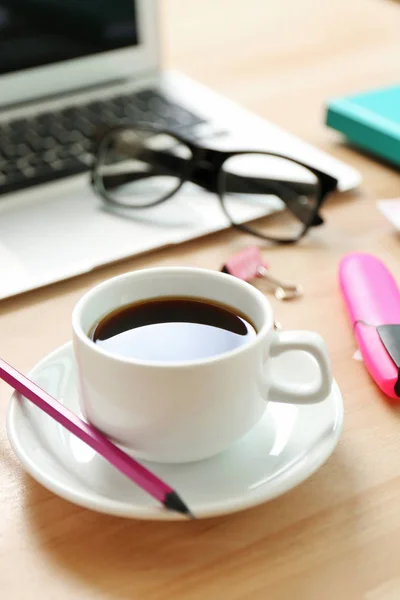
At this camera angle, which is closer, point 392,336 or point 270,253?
point 392,336

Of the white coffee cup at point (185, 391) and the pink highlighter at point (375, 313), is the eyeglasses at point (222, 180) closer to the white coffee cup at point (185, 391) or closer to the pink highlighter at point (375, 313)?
the pink highlighter at point (375, 313)

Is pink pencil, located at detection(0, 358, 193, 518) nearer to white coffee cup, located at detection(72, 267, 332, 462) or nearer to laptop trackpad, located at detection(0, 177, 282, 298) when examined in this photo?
white coffee cup, located at detection(72, 267, 332, 462)

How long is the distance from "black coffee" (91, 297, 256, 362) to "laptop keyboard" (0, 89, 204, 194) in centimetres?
31

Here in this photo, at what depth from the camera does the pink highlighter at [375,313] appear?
49 centimetres

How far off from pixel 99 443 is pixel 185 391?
0.06 m

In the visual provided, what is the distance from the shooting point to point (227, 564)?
381 mm

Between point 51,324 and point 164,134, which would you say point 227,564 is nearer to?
point 51,324

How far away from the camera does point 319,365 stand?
0.41m

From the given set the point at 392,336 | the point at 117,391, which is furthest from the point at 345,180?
the point at 117,391

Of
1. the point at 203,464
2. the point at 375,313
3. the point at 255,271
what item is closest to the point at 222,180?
the point at 255,271

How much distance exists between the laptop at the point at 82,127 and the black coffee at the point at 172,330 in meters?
0.18

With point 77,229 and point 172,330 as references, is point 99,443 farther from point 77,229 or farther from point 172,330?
point 77,229

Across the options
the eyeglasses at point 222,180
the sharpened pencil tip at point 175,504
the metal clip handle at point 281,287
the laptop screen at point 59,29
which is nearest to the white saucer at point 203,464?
the sharpened pencil tip at point 175,504

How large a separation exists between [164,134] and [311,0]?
734 millimetres
